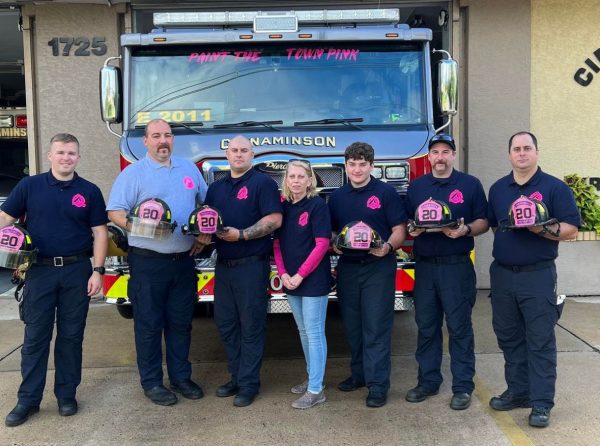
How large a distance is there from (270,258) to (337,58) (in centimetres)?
173

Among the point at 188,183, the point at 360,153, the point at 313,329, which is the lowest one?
the point at 313,329

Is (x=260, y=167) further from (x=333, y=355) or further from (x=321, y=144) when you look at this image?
(x=333, y=355)

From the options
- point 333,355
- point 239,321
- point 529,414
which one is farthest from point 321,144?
point 529,414

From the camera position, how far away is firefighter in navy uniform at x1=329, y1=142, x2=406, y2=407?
13.5 feet

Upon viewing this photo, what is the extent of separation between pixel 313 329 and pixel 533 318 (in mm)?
1383

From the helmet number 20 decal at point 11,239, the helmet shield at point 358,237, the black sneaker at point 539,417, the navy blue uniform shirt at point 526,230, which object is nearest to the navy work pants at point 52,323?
the helmet number 20 decal at point 11,239

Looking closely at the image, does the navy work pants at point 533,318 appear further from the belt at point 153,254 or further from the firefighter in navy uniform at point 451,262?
the belt at point 153,254

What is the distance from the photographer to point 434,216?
12.7 feet

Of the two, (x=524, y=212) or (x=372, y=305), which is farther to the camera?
(x=372, y=305)

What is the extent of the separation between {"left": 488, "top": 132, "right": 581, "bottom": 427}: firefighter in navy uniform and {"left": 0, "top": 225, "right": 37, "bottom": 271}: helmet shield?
2.92 metres

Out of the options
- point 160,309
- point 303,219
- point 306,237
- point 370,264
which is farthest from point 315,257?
point 160,309

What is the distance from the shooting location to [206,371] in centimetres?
508

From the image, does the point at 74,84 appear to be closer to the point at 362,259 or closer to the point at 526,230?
the point at 362,259

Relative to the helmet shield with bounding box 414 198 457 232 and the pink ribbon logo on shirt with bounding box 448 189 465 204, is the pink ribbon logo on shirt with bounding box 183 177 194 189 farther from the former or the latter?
the pink ribbon logo on shirt with bounding box 448 189 465 204
